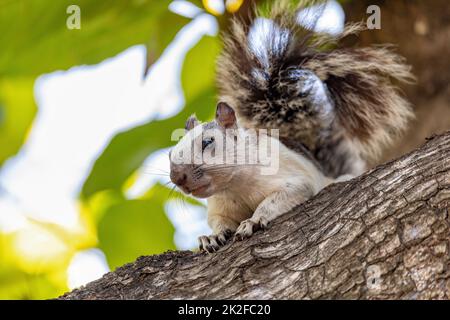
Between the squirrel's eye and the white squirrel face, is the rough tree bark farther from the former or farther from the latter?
the squirrel's eye

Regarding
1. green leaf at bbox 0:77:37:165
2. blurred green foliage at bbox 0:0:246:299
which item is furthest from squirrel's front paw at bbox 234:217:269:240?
green leaf at bbox 0:77:37:165

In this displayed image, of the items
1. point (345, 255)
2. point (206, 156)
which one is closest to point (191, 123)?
point (206, 156)

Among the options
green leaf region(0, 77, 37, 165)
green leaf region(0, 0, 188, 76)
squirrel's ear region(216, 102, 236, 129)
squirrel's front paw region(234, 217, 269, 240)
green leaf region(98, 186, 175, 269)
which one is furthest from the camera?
green leaf region(0, 77, 37, 165)

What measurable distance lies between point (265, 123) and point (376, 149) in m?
0.61

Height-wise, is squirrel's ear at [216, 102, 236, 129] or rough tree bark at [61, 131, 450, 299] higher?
squirrel's ear at [216, 102, 236, 129]

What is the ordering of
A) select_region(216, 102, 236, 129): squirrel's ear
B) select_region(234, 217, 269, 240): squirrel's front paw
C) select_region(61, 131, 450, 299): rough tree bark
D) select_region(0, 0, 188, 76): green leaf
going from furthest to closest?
1. select_region(0, 0, 188, 76): green leaf
2. select_region(216, 102, 236, 129): squirrel's ear
3. select_region(234, 217, 269, 240): squirrel's front paw
4. select_region(61, 131, 450, 299): rough tree bark

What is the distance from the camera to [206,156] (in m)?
3.14

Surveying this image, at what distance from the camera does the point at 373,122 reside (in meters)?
3.63

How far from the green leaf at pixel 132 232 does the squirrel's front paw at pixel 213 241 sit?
0.62 metres

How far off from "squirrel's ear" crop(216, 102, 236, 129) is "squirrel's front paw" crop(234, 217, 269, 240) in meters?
0.68

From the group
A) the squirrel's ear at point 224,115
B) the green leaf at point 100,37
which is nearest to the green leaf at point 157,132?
the green leaf at point 100,37

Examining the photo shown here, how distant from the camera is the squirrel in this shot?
3.27 metres
